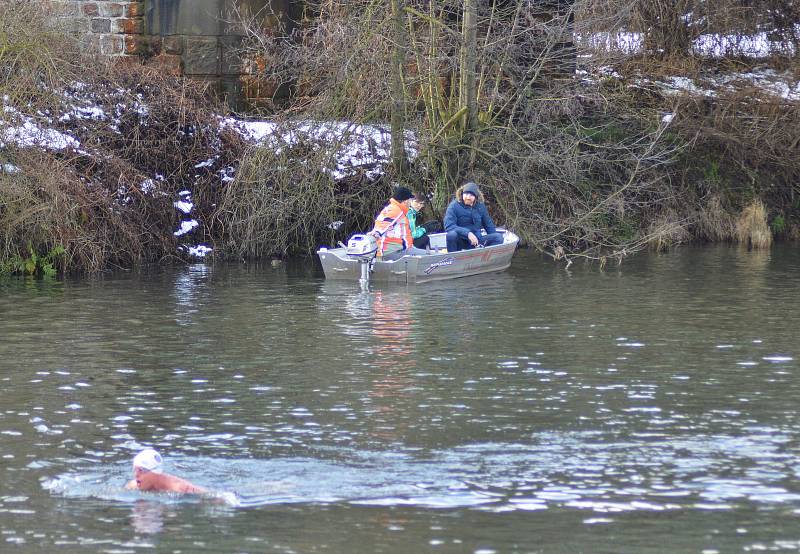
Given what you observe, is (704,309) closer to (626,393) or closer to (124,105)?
(626,393)

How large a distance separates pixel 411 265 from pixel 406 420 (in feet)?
30.7

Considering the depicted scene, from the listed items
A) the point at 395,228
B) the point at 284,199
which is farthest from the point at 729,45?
the point at 395,228

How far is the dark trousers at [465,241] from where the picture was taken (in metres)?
21.3

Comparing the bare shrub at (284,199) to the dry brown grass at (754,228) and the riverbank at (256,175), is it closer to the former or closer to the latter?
the riverbank at (256,175)

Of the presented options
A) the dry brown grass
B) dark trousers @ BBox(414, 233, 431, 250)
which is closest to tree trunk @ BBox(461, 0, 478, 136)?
dark trousers @ BBox(414, 233, 431, 250)

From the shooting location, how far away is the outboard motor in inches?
784

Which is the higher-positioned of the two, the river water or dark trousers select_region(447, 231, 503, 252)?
dark trousers select_region(447, 231, 503, 252)

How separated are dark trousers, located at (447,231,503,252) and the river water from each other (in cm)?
213

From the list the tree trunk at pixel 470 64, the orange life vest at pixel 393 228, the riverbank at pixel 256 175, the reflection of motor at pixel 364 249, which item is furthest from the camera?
the tree trunk at pixel 470 64

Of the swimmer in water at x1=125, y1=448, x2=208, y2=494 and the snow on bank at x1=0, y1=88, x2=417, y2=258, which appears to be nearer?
the swimmer in water at x1=125, y1=448, x2=208, y2=494

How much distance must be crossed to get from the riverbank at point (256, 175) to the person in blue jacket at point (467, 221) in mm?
1934

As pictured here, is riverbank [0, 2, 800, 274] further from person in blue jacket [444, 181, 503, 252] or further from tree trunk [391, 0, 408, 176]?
person in blue jacket [444, 181, 503, 252]

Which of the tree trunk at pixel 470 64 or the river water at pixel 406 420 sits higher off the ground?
the tree trunk at pixel 470 64

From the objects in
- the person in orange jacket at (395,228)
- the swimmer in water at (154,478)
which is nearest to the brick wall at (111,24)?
the person in orange jacket at (395,228)
